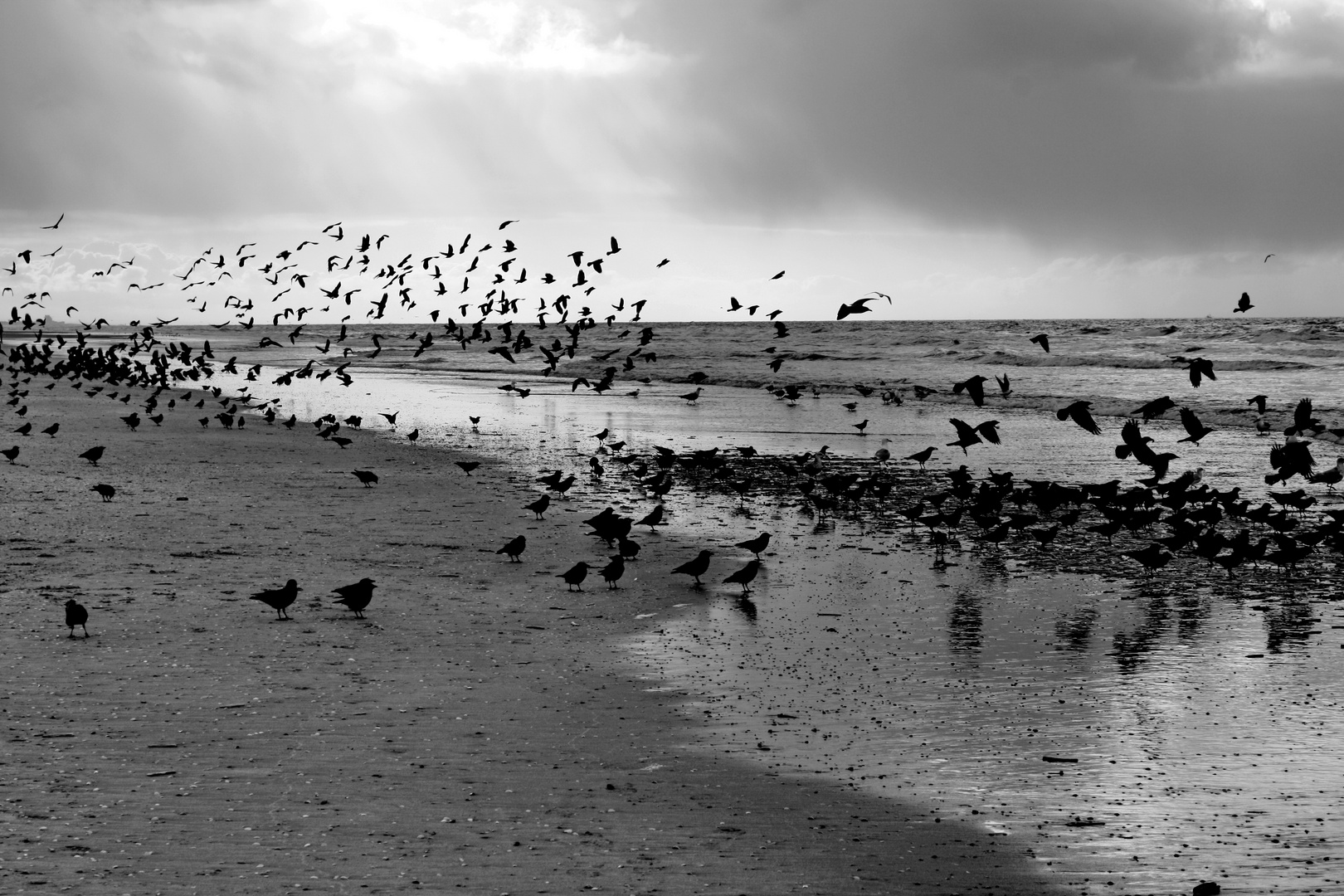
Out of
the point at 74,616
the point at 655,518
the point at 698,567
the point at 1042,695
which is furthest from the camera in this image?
the point at 655,518

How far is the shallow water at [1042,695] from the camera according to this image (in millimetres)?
5848

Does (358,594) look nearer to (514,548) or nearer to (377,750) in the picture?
(514,548)

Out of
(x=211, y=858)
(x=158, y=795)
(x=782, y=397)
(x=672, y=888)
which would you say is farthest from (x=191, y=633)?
(x=782, y=397)

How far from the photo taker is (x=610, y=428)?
28.9m

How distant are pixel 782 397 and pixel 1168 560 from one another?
2619 centimetres

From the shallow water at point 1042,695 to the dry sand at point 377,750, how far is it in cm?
45

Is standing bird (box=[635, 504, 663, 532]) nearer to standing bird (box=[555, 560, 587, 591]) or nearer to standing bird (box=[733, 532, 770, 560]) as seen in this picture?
standing bird (box=[733, 532, 770, 560])

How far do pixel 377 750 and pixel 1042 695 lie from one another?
451cm

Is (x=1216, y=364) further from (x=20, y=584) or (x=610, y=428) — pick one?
(x=20, y=584)

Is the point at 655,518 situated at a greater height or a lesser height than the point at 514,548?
greater

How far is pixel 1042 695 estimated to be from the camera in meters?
8.10

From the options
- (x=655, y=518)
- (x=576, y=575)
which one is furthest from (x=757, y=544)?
(x=576, y=575)

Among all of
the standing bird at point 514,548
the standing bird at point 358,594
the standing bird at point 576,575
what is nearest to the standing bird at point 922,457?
the standing bird at point 514,548

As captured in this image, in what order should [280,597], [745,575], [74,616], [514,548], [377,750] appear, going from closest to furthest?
[377,750] < [74,616] < [280,597] < [745,575] < [514,548]
